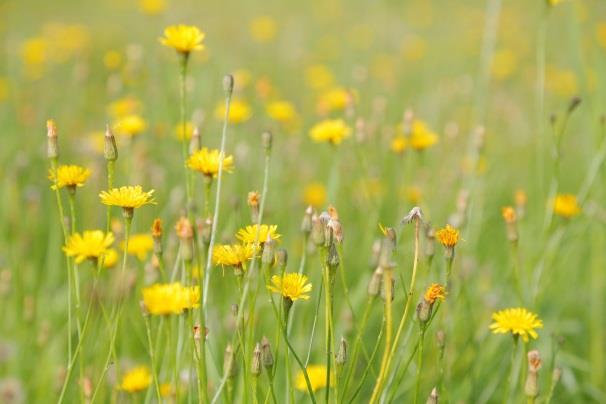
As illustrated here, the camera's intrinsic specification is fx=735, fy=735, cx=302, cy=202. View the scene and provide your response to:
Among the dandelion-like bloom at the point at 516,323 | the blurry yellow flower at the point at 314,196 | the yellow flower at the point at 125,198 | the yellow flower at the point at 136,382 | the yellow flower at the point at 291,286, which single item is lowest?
the yellow flower at the point at 136,382

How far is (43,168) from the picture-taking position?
3.15m

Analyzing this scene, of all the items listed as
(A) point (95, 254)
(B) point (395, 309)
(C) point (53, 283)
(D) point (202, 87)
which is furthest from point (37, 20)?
(A) point (95, 254)

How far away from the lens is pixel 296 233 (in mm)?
2613

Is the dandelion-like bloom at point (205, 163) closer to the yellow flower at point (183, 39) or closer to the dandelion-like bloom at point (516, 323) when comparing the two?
the yellow flower at point (183, 39)

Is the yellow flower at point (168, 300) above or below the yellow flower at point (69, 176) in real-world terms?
below

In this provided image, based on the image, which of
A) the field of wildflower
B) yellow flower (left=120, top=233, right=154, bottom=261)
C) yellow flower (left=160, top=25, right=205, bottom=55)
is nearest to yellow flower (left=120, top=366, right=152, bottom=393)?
the field of wildflower

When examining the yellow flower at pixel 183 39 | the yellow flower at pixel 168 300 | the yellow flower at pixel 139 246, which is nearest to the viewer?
the yellow flower at pixel 168 300

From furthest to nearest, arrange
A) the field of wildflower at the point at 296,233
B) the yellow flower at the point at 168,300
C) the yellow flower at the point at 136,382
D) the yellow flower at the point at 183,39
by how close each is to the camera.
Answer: the yellow flower at the point at 136,382 → the yellow flower at the point at 183,39 → the field of wildflower at the point at 296,233 → the yellow flower at the point at 168,300

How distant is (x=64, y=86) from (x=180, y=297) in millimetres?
3815

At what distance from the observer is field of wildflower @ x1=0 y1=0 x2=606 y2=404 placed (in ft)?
3.94

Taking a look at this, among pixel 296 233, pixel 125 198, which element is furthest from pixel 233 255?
pixel 296 233

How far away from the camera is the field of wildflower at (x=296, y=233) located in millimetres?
1201

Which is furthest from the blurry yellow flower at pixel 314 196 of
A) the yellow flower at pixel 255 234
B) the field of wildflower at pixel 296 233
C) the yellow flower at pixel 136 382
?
the yellow flower at pixel 255 234

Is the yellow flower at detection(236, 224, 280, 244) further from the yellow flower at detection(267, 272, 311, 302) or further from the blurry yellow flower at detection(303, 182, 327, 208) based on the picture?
the blurry yellow flower at detection(303, 182, 327, 208)
